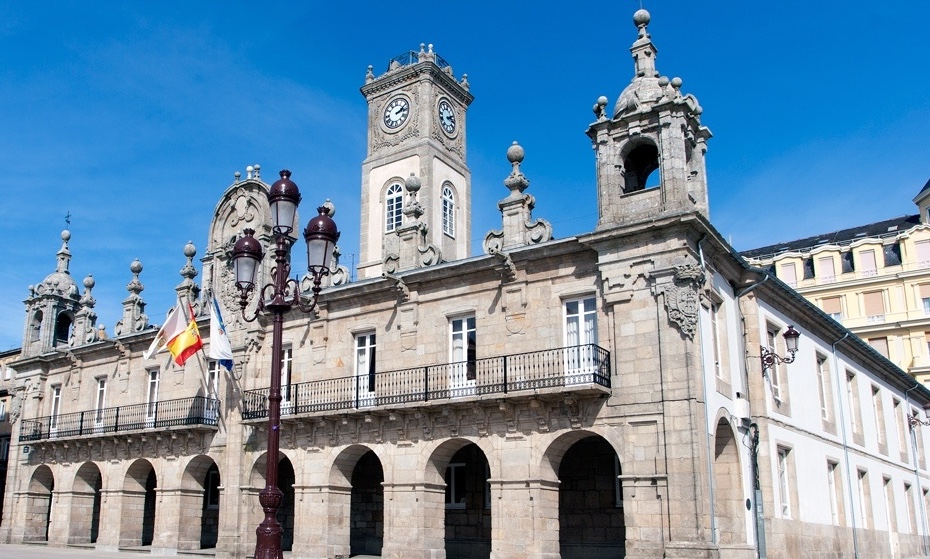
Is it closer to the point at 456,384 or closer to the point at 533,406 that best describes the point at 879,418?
the point at 533,406

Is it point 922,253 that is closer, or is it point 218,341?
point 218,341

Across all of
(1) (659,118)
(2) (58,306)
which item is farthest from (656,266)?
(2) (58,306)

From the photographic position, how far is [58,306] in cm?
Answer: 3509

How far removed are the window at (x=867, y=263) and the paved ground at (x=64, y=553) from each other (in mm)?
29229

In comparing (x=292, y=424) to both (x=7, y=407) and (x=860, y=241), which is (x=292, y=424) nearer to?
(x=7, y=407)

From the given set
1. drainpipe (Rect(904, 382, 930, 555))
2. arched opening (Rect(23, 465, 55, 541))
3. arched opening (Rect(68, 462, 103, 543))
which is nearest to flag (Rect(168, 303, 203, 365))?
arched opening (Rect(68, 462, 103, 543))

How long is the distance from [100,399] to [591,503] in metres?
18.5

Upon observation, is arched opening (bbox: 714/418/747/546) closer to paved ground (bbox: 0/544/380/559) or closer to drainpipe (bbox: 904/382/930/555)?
paved ground (bbox: 0/544/380/559)

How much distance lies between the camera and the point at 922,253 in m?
40.4

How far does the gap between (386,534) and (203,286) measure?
11166 millimetres

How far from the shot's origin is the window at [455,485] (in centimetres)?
2309

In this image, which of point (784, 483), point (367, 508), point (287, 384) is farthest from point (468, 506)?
point (784, 483)

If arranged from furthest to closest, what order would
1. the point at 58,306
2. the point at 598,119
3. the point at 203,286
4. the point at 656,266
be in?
the point at 58,306, the point at 203,286, the point at 598,119, the point at 656,266

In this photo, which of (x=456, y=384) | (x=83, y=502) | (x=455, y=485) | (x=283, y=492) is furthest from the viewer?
(x=83, y=502)
